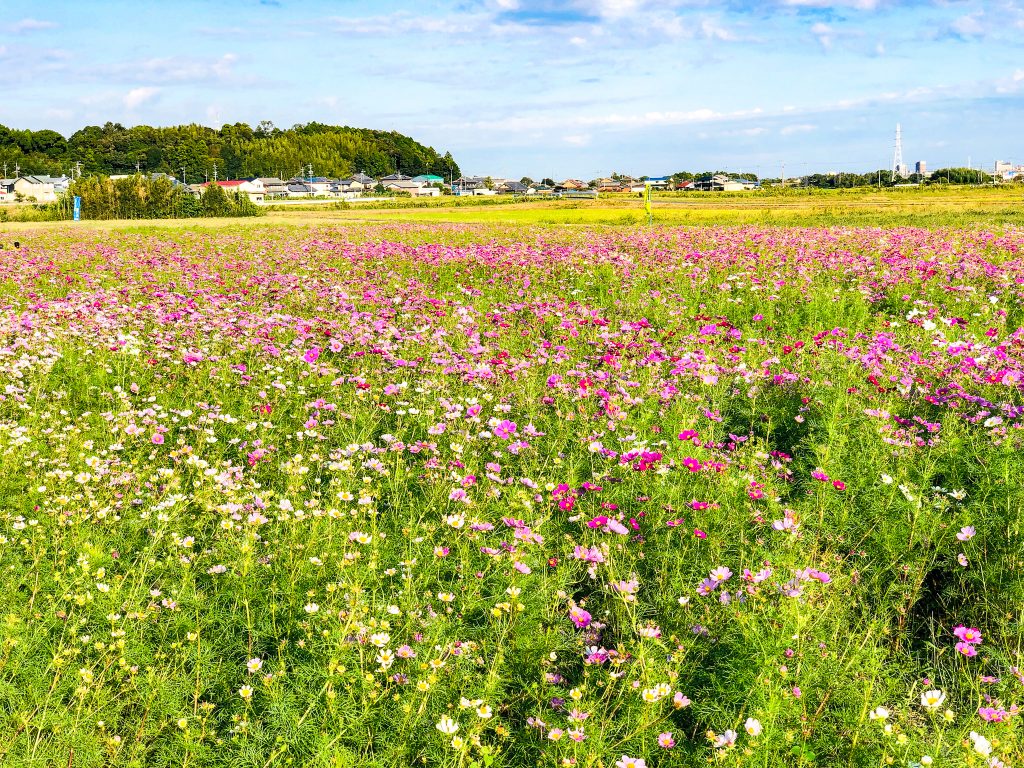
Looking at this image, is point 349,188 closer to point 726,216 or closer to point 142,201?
point 142,201

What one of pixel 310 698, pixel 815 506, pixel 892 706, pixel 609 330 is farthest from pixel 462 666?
pixel 609 330

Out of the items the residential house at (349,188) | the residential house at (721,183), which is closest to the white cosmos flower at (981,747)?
the residential house at (349,188)

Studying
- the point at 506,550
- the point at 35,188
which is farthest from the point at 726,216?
the point at 35,188

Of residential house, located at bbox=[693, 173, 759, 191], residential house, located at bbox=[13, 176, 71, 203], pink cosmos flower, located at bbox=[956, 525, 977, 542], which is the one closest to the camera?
pink cosmos flower, located at bbox=[956, 525, 977, 542]

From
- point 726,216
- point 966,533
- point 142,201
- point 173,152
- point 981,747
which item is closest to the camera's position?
point 981,747

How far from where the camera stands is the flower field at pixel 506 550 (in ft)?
7.54

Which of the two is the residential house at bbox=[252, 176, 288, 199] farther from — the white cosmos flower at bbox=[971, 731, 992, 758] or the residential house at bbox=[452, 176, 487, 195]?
the white cosmos flower at bbox=[971, 731, 992, 758]

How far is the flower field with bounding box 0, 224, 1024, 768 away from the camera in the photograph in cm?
230

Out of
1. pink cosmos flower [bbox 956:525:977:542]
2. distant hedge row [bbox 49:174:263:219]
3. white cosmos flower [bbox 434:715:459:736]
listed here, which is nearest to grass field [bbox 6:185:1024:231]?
distant hedge row [bbox 49:174:263:219]

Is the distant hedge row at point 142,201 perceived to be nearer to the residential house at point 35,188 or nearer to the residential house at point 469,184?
the residential house at point 35,188

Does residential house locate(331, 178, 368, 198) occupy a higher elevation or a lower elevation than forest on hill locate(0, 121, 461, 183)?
lower

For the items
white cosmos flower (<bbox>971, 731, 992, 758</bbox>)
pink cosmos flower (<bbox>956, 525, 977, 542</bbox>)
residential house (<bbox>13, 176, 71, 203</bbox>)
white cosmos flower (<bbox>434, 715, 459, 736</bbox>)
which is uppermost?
residential house (<bbox>13, 176, 71, 203</bbox>)

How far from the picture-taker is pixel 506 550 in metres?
3.07

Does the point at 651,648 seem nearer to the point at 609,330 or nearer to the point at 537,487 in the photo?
the point at 537,487
